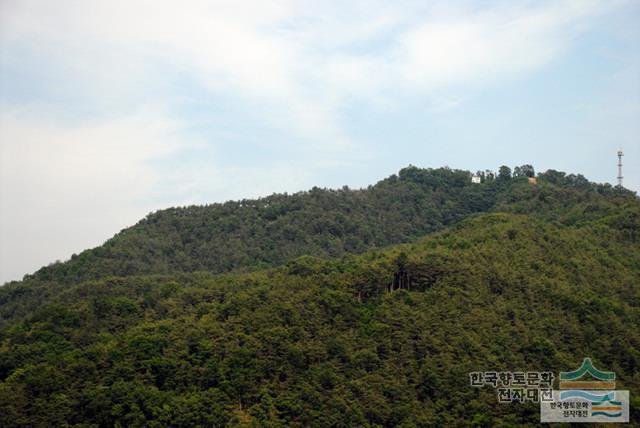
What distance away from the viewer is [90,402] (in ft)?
115

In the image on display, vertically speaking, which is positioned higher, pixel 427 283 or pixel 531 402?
pixel 427 283

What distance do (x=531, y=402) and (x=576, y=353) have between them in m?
5.63

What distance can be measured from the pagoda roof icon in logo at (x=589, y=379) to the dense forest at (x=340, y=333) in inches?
40.1

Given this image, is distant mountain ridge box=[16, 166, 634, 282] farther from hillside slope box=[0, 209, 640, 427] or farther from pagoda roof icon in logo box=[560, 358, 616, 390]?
pagoda roof icon in logo box=[560, 358, 616, 390]

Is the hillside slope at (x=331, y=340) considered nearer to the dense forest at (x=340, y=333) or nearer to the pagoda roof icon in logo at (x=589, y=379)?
the dense forest at (x=340, y=333)

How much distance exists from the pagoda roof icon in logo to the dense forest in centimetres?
102

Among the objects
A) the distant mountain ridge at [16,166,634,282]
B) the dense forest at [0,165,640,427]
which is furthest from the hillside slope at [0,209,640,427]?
the distant mountain ridge at [16,166,634,282]

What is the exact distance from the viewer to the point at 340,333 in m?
39.9

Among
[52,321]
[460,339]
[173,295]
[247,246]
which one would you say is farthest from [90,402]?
[247,246]

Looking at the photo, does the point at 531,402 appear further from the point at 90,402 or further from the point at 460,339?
the point at 90,402

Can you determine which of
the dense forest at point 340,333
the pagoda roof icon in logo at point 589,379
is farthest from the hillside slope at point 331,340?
the pagoda roof icon in logo at point 589,379

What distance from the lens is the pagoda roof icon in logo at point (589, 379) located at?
34531 mm

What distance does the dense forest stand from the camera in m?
35.2

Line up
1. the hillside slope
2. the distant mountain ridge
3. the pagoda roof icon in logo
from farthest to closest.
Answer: the distant mountain ridge, the hillside slope, the pagoda roof icon in logo
